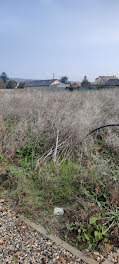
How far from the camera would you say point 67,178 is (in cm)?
428

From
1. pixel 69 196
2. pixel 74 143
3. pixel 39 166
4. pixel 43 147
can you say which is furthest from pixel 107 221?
pixel 43 147

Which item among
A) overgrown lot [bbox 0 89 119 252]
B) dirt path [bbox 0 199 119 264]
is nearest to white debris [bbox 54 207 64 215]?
overgrown lot [bbox 0 89 119 252]

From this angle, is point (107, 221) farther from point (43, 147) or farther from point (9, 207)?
point (43, 147)

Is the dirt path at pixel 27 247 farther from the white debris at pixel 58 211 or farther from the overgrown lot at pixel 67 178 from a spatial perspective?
the white debris at pixel 58 211

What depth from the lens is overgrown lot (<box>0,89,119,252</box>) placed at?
2.97 meters

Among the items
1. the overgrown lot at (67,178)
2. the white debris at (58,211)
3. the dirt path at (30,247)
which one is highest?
the overgrown lot at (67,178)

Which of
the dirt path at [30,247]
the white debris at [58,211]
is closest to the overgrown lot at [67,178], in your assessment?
the white debris at [58,211]

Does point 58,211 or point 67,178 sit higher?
point 67,178

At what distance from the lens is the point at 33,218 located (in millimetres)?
3328

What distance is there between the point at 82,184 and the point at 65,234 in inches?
44.7

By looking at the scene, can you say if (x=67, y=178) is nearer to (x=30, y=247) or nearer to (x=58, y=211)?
A: (x=58, y=211)

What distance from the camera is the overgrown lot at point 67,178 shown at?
297 centimetres

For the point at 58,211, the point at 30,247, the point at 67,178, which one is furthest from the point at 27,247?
the point at 67,178

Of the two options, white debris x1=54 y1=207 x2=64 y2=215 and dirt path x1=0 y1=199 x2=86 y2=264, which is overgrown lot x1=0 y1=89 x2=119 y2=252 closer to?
white debris x1=54 y1=207 x2=64 y2=215
